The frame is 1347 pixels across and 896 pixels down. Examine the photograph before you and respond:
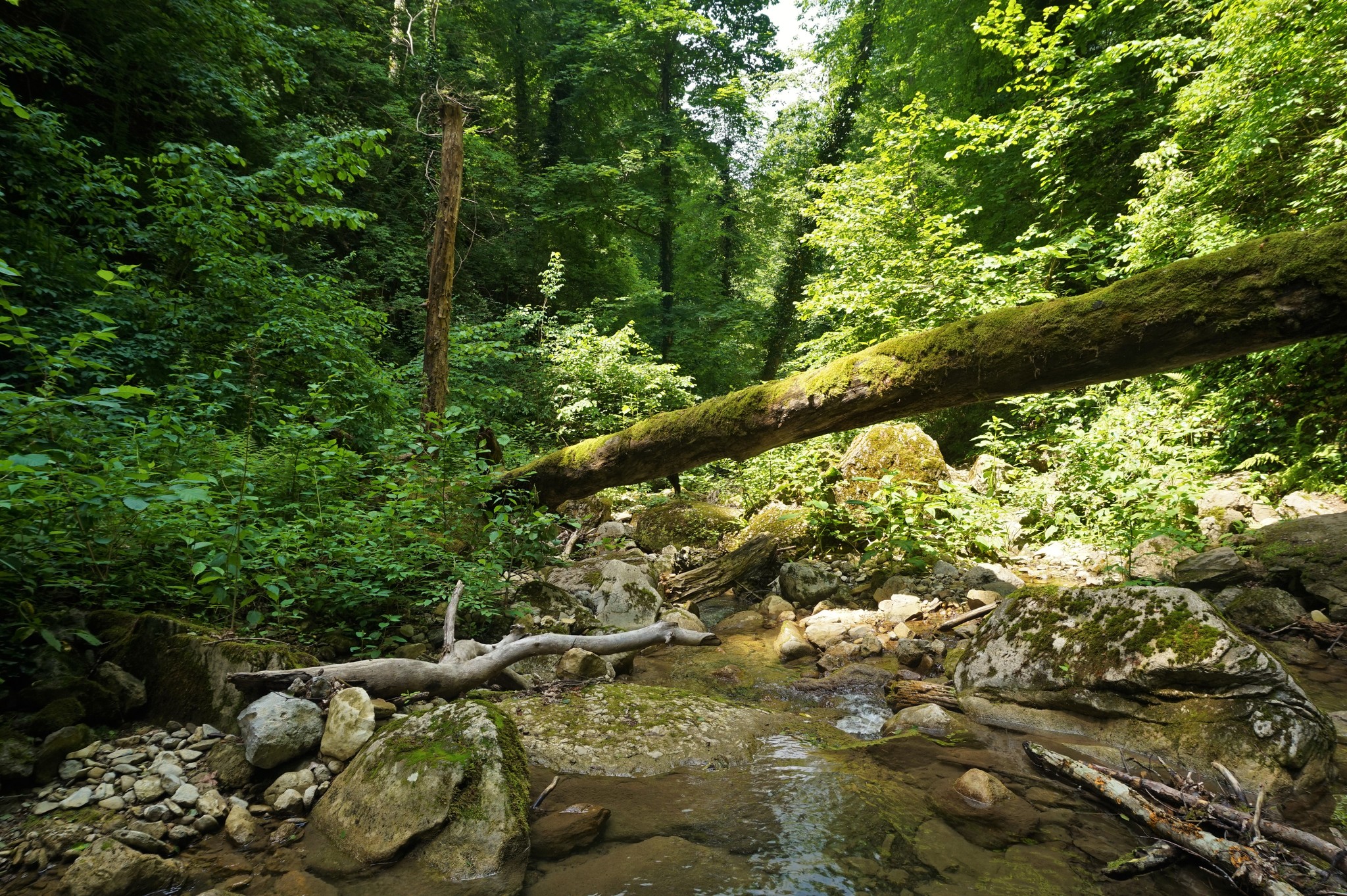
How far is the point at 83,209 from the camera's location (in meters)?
6.16

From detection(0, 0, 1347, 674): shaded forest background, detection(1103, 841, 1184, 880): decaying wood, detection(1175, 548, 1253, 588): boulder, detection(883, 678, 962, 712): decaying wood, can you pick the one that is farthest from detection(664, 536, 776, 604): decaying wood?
detection(1103, 841, 1184, 880): decaying wood

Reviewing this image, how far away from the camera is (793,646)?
5.63 m

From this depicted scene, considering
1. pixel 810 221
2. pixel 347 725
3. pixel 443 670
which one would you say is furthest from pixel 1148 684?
pixel 810 221

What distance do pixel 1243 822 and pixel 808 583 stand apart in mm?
4859

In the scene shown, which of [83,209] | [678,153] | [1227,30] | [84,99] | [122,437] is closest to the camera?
[122,437]

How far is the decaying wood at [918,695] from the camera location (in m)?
4.29

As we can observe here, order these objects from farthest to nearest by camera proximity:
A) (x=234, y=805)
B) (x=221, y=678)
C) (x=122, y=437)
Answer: (x=122, y=437), (x=221, y=678), (x=234, y=805)

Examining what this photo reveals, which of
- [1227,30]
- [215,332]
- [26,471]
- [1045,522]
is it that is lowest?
[1045,522]

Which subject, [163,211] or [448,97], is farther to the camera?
[448,97]

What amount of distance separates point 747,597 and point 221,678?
5.81 meters

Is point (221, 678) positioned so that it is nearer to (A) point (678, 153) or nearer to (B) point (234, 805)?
(B) point (234, 805)

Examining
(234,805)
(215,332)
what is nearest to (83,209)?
(215,332)

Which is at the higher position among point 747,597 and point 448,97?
point 448,97

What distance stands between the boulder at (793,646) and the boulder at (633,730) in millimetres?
1424
